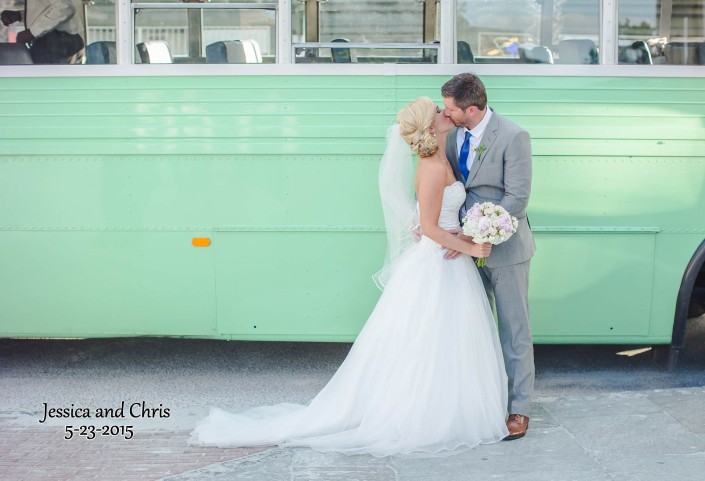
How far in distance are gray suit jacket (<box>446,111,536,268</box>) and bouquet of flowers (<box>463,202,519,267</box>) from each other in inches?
6.1

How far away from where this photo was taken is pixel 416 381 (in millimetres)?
4879

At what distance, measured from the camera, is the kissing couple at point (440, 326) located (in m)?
4.85

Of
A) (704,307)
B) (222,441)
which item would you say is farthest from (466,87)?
(704,307)

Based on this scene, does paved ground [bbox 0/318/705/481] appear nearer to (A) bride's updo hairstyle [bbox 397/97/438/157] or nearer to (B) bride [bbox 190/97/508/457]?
(B) bride [bbox 190/97/508/457]

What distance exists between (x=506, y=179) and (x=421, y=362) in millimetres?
1062

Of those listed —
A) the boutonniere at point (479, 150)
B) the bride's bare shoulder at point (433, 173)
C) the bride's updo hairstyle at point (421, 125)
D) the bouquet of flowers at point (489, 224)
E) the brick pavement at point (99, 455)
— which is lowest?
the brick pavement at point (99, 455)

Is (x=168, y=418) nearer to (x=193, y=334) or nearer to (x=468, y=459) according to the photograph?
(x=193, y=334)

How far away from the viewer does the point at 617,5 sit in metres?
5.63

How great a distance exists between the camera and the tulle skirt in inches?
191

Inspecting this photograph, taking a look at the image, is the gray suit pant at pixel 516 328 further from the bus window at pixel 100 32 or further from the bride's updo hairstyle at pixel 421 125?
the bus window at pixel 100 32

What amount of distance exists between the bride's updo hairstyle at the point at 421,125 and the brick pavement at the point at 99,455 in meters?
1.80

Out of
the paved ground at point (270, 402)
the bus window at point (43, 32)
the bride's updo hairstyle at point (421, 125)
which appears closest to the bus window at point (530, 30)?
the bride's updo hairstyle at point (421, 125)

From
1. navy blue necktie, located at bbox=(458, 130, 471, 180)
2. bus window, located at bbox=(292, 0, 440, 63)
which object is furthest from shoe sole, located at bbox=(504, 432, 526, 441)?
bus window, located at bbox=(292, 0, 440, 63)

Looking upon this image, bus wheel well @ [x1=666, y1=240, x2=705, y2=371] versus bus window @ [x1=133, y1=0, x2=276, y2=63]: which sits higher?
bus window @ [x1=133, y1=0, x2=276, y2=63]
